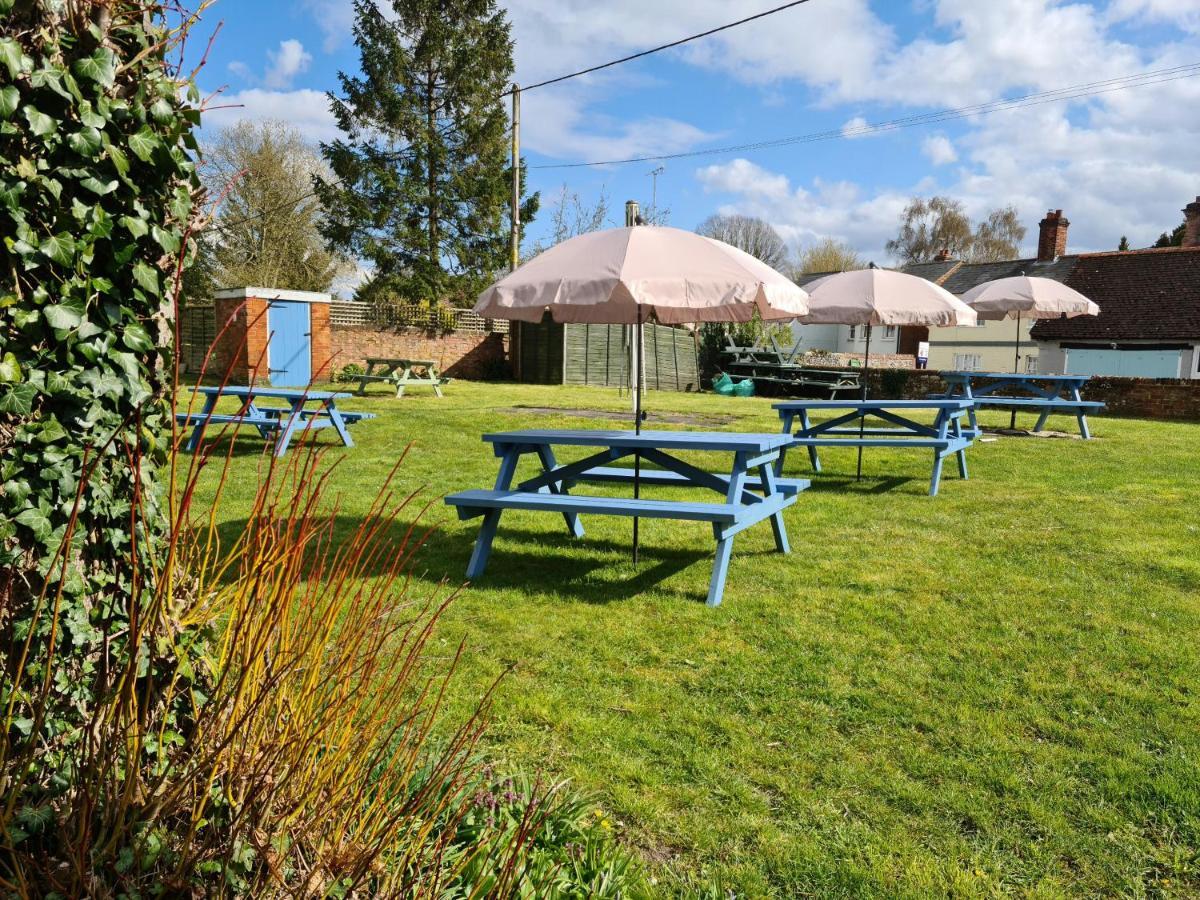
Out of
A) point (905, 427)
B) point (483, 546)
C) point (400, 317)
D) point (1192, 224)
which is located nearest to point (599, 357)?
point (400, 317)

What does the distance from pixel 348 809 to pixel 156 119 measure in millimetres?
1553

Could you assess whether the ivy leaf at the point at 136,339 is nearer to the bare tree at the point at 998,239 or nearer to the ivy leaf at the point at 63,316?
the ivy leaf at the point at 63,316

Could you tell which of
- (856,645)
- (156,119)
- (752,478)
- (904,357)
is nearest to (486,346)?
(904,357)

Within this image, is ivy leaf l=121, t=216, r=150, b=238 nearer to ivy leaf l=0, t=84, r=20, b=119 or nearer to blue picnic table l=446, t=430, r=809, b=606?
ivy leaf l=0, t=84, r=20, b=119

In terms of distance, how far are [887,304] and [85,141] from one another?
8280 millimetres

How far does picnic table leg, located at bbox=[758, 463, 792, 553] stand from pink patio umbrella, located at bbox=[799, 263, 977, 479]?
3.19m

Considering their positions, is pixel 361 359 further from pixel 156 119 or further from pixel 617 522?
pixel 156 119

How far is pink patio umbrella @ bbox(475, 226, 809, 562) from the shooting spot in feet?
16.0

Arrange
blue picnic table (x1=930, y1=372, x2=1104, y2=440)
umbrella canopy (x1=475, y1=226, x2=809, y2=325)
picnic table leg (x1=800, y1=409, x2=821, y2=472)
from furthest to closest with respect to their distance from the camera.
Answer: blue picnic table (x1=930, y1=372, x2=1104, y2=440) < picnic table leg (x1=800, y1=409, x2=821, y2=472) < umbrella canopy (x1=475, y1=226, x2=809, y2=325)

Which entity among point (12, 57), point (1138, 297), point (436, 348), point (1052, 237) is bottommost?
point (436, 348)

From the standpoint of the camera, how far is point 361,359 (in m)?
24.1

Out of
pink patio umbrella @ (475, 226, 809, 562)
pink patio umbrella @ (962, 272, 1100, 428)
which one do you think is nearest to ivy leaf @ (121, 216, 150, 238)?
pink patio umbrella @ (475, 226, 809, 562)

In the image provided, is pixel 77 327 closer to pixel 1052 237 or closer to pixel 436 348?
pixel 436 348

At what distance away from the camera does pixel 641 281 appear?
4832mm
